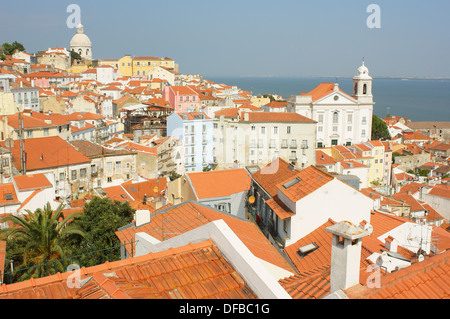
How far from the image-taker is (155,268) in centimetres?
437

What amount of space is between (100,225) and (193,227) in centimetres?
658

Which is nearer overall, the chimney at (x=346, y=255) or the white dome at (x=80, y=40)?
the chimney at (x=346, y=255)

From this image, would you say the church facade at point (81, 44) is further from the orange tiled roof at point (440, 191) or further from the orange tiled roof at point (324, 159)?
the orange tiled roof at point (440, 191)

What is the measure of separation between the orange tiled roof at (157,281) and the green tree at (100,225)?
679 cm

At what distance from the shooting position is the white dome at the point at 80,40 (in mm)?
101000

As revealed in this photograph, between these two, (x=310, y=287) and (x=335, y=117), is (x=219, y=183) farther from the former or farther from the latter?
(x=335, y=117)

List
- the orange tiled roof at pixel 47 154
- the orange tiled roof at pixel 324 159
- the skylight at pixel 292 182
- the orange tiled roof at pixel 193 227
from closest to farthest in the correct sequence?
the orange tiled roof at pixel 193 227 → the skylight at pixel 292 182 → the orange tiled roof at pixel 47 154 → the orange tiled roof at pixel 324 159

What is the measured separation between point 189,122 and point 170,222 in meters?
32.5

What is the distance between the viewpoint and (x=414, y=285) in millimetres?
4047

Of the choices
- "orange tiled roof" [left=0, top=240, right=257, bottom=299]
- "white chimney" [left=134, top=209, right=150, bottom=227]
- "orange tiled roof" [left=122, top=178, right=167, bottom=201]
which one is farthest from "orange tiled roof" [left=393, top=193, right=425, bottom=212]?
"orange tiled roof" [left=0, top=240, right=257, bottom=299]

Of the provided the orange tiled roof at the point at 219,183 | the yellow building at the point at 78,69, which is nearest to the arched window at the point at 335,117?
the orange tiled roof at the point at 219,183

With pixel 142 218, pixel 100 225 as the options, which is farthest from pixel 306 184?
pixel 100 225
